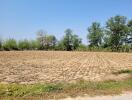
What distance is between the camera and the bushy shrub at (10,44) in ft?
244

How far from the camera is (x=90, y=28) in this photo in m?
92.0

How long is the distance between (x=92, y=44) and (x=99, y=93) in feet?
265

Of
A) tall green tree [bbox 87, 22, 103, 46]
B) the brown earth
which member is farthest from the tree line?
the brown earth

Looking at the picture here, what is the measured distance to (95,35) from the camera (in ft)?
287

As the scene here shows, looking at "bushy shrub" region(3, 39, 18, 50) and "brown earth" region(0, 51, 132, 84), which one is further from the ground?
"bushy shrub" region(3, 39, 18, 50)

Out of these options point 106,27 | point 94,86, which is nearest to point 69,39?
point 106,27

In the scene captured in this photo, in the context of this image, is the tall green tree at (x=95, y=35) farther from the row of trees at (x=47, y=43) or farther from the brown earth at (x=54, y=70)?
the brown earth at (x=54, y=70)

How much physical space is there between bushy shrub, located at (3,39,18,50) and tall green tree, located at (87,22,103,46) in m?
30.0

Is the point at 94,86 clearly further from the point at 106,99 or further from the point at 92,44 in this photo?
the point at 92,44

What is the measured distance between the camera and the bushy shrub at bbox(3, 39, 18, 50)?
244 feet

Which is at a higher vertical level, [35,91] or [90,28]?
[90,28]

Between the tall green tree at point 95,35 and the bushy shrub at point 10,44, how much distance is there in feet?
98.4

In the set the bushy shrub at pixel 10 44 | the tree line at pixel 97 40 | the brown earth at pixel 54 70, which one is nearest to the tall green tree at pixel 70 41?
the tree line at pixel 97 40

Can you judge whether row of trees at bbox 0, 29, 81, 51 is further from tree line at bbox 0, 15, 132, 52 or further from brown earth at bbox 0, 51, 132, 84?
brown earth at bbox 0, 51, 132, 84
